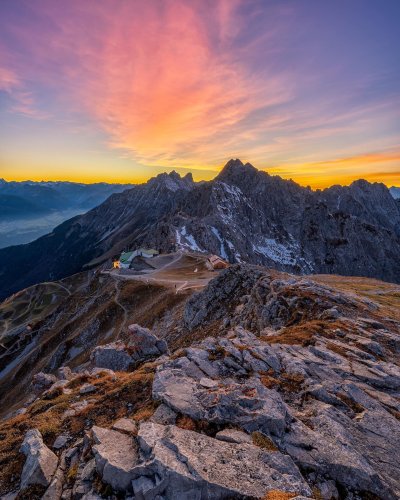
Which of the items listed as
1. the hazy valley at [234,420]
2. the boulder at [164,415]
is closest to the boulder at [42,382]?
the hazy valley at [234,420]

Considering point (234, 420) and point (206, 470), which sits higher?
point (206, 470)

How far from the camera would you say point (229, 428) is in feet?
42.9

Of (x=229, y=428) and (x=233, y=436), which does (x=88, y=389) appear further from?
(x=233, y=436)

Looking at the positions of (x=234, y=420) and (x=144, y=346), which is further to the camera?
(x=144, y=346)

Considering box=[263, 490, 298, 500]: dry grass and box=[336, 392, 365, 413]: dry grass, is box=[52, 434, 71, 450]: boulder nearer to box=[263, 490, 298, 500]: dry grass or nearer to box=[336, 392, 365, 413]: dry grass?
box=[263, 490, 298, 500]: dry grass

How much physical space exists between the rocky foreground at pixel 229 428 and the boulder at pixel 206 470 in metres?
0.04

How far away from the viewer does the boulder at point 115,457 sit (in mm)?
10578

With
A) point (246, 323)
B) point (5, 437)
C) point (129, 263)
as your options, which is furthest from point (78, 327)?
point (5, 437)

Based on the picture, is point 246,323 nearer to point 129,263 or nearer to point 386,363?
point 386,363

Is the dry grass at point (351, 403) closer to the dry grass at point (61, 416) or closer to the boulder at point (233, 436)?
the boulder at point (233, 436)

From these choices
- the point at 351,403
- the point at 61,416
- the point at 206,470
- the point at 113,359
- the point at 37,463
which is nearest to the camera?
the point at 206,470

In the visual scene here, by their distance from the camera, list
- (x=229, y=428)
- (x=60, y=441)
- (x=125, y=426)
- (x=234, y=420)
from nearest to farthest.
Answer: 1. (x=229, y=428)
2. (x=234, y=420)
3. (x=125, y=426)
4. (x=60, y=441)

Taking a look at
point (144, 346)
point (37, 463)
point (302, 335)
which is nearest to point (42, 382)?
point (144, 346)

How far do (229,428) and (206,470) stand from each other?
2920 mm
